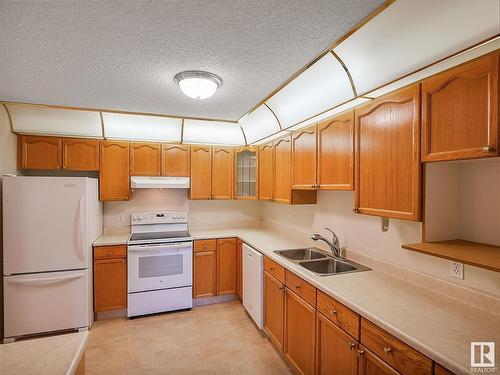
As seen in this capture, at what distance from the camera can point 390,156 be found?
1631mm

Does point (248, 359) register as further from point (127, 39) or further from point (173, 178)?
point (127, 39)

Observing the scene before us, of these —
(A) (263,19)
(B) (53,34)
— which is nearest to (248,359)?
(A) (263,19)

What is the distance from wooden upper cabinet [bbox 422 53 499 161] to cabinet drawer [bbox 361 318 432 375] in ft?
2.99

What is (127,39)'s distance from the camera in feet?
5.04

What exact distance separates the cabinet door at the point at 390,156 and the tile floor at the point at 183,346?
5.48 feet

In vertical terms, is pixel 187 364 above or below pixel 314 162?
below

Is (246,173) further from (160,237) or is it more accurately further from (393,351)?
(393,351)

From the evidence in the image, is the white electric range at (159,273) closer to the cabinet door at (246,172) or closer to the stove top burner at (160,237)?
the stove top burner at (160,237)

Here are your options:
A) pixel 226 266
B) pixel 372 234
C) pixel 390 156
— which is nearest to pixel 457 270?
pixel 372 234

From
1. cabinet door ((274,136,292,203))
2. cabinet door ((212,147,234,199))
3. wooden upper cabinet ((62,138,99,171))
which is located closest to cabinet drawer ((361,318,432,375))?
cabinet door ((274,136,292,203))

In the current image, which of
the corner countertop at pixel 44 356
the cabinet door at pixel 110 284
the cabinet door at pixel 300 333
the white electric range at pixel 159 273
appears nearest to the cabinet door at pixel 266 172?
the white electric range at pixel 159 273

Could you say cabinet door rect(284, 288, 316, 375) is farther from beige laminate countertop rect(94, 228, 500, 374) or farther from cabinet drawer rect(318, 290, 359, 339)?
beige laminate countertop rect(94, 228, 500, 374)

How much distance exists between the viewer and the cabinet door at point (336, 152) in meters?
1.98

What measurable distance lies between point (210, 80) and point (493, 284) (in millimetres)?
2166
